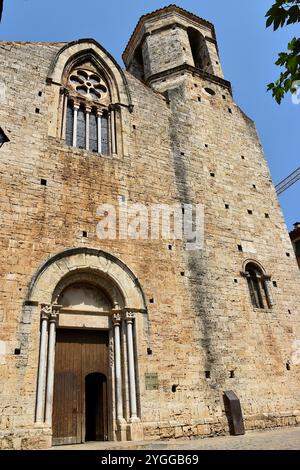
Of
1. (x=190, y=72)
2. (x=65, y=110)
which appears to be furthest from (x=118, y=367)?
(x=190, y=72)

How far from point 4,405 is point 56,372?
49.4 inches

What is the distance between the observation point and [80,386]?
24.5ft

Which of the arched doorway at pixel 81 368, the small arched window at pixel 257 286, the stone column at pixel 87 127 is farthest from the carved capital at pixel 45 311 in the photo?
the small arched window at pixel 257 286

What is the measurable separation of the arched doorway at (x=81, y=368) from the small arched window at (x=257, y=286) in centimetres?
432

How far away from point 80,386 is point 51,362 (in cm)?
90

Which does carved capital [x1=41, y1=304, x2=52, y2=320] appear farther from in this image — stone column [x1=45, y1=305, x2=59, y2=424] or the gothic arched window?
the gothic arched window

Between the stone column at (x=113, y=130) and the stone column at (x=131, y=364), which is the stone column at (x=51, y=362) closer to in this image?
the stone column at (x=131, y=364)

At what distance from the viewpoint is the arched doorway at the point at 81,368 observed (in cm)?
715

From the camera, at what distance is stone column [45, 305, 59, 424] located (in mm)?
6668

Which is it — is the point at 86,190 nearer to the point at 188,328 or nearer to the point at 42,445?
the point at 188,328

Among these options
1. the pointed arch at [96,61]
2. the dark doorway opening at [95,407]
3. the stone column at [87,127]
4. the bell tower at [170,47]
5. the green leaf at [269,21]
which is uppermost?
the bell tower at [170,47]

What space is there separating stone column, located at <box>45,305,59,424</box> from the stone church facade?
0.03 meters

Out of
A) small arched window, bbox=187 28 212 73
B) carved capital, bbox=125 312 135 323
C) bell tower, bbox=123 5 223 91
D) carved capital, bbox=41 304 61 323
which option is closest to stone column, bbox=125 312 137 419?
carved capital, bbox=125 312 135 323
